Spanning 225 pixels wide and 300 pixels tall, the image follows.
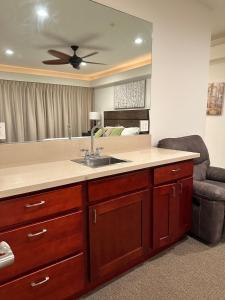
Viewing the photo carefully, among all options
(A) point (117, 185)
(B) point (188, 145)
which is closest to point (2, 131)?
(A) point (117, 185)

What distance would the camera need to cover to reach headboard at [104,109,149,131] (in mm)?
2279

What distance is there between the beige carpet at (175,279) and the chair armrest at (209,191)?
20.8 inches

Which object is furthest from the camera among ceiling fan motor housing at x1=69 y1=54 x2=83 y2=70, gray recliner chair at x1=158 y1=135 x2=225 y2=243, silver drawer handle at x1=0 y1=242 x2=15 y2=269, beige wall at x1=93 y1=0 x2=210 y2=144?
beige wall at x1=93 y1=0 x2=210 y2=144

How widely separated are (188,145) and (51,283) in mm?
2049

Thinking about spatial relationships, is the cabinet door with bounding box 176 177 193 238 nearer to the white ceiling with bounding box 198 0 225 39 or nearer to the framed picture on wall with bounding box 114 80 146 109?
the framed picture on wall with bounding box 114 80 146 109

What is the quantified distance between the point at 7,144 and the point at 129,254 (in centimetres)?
129

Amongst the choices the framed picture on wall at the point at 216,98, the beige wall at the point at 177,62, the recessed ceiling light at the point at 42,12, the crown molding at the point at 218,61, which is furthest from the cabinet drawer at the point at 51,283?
the crown molding at the point at 218,61

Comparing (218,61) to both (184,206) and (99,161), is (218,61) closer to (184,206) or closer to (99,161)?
(184,206)

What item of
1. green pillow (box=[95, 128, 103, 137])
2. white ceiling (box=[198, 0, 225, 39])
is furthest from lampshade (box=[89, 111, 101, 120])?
white ceiling (box=[198, 0, 225, 39])

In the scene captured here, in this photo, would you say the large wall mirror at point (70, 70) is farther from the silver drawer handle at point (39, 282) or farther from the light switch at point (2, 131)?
the silver drawer handle at point (39, 282)

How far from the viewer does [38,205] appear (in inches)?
49.6

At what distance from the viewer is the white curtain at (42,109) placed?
170 centimetres

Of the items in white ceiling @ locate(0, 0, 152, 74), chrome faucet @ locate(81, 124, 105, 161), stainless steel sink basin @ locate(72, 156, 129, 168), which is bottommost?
stainless steel sink basin @ locate(72, 156, 129, 168)

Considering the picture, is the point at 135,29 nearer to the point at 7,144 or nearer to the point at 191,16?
the point at 191,16
